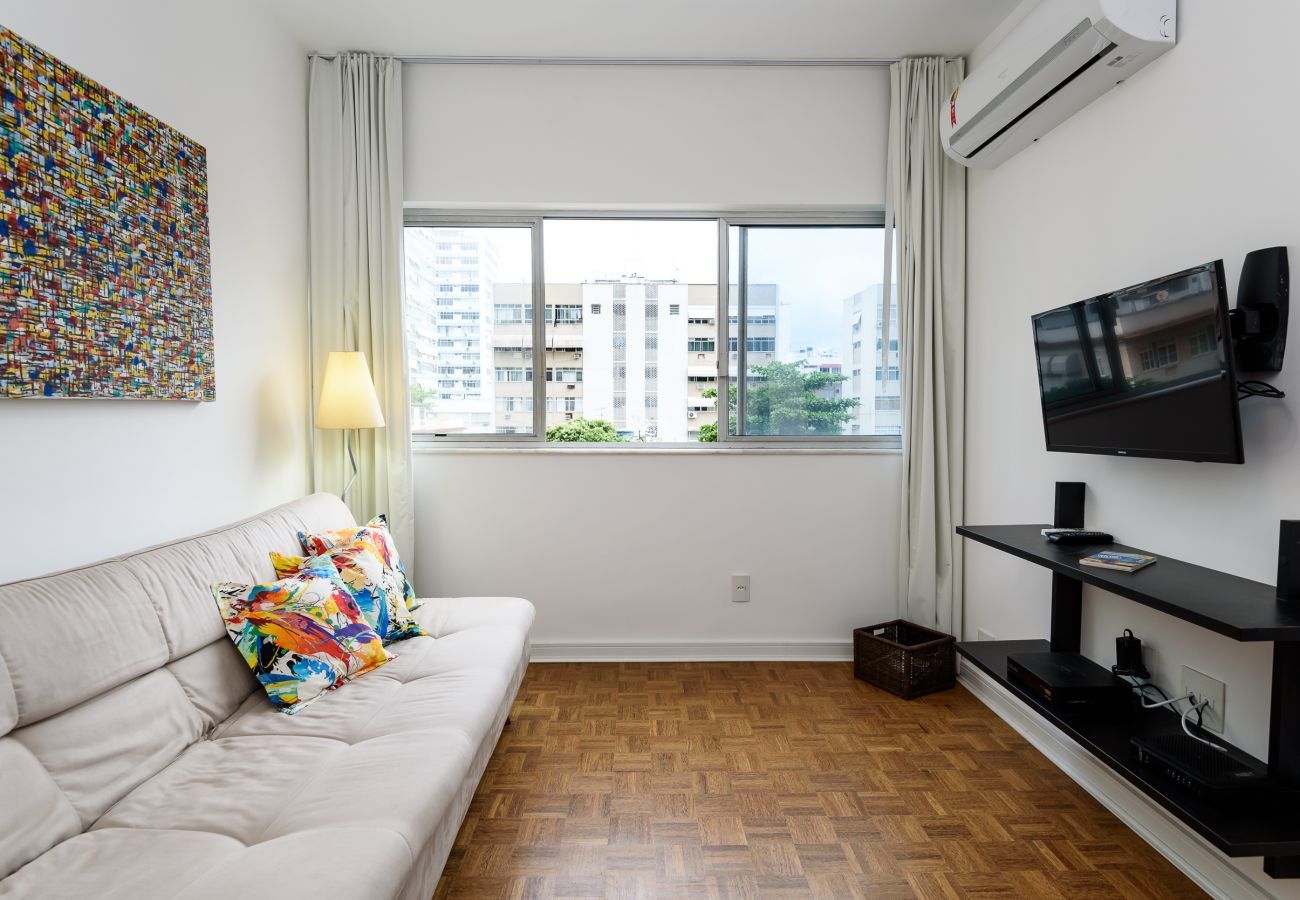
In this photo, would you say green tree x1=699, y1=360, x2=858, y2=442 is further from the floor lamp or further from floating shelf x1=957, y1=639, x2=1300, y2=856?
the floor lamp

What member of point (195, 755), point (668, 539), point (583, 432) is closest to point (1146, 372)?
point (668, 539)

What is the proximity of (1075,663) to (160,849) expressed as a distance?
2.41 meters

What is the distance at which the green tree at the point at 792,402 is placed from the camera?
130 inches

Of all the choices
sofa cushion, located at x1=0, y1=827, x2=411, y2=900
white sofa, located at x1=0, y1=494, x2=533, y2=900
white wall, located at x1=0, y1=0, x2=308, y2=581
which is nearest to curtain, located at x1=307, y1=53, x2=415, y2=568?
white wall, located at x1=0, y1=0, x2=308, y2=581

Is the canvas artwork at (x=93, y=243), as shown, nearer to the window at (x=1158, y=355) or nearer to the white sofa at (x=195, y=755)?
the white sofa at (x=195, y=755)

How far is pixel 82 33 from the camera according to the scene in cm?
178

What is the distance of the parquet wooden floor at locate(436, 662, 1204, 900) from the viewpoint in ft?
5.62

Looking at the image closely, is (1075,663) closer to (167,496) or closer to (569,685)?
(569,685)

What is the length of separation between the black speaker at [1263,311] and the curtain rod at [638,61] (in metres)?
2.07

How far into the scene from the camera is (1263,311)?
1535mm

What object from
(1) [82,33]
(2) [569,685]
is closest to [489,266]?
(1) [82,33]

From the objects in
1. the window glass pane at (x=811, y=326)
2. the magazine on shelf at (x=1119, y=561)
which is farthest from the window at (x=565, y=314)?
the magazine on shelf at (x=1119, y=561)

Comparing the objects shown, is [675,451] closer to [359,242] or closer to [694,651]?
[694,651]

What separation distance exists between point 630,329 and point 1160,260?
2.15 metres
